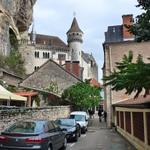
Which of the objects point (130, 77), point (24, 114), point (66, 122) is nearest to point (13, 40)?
point (66, 122)

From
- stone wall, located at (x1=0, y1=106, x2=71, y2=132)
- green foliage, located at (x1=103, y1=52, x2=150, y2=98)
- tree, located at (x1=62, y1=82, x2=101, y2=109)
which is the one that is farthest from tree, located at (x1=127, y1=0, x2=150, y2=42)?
tree, located at (x1=62, y1=82, x2=101, y2=109)

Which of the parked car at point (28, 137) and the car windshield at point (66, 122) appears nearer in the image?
the parked car at point (28, 137)

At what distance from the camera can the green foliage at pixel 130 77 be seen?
800 cm

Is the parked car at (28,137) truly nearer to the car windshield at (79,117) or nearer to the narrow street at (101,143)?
the narrow street at (101,143)

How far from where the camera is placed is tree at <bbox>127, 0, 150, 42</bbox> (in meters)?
9.33

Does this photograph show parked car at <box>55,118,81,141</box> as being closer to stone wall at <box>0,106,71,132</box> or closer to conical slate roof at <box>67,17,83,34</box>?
stone wall at <box>0,106,71,132</box>

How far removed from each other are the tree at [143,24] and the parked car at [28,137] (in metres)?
4.99

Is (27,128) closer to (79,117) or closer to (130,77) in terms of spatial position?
(130,77)

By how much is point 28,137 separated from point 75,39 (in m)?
107

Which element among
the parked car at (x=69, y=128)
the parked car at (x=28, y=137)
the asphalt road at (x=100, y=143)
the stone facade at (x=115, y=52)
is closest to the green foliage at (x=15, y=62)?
the stone facade at (x=115, y=52)

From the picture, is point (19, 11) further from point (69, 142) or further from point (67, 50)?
point (69, 142)

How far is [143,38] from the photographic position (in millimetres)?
9672

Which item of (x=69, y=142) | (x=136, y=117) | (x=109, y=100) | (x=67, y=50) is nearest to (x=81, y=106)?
(x=109, y=100)

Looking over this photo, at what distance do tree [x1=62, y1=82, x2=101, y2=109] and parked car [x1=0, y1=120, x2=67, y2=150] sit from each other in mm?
28525
